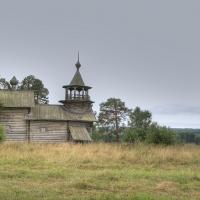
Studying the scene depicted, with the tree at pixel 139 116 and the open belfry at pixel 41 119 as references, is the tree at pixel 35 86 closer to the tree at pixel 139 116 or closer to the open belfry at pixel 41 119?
the tree at pixel 139 116

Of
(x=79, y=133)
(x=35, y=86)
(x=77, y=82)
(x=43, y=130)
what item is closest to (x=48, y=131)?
(x=43, y=130)

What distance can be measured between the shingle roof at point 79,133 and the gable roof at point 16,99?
14.9ft

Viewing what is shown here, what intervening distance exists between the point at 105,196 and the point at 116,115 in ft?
218

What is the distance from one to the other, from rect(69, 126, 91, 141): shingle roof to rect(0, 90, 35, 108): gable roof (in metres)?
4.54

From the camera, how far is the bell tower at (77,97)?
45625 mm

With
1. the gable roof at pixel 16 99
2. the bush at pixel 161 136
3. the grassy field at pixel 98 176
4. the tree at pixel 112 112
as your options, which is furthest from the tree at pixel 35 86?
the grassy field at pixel 98 176

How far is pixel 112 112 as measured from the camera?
76938 mm

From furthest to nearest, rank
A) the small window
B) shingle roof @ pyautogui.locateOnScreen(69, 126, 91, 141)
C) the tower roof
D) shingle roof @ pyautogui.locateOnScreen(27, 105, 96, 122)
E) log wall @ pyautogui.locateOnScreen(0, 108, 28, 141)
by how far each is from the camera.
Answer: the tower roof, the small window, shingle roof @ pyautogui.locateOnScreen(27, 105, 96, 122), shingle roof @ pyautogui.locateOnScreen(69, 126, 91, 141), log wall @ pyautogui.locateOnScreen(0, 108, 28, 141)

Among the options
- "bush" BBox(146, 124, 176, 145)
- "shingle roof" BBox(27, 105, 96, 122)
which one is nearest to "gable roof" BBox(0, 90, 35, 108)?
"shingle roof" BBox(27, 105, 96, 122)

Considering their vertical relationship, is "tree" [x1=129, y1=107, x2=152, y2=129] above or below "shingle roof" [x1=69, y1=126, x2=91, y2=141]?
above

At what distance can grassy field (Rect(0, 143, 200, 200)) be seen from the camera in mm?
10477

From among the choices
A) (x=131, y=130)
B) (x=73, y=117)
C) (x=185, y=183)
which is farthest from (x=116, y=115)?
(x=185, y=183)

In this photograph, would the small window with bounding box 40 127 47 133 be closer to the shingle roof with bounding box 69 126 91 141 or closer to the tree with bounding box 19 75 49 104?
the shingle roof with bounding box 69 126 91 141

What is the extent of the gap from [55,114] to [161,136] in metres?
15.8
